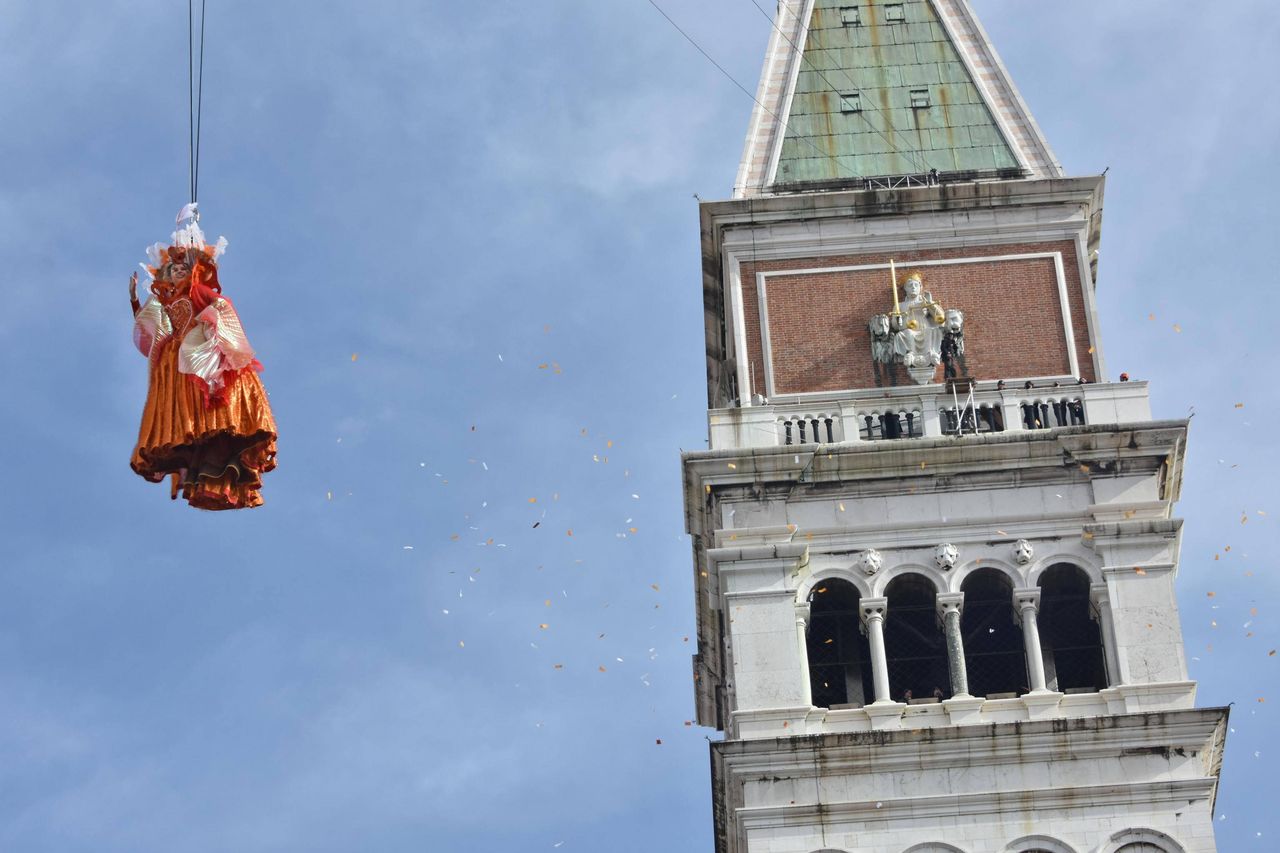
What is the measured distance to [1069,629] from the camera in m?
57.7

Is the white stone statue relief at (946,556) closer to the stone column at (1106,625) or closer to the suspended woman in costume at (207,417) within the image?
the stone column at (1106,625)

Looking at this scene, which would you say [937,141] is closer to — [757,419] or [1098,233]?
[1098,233]

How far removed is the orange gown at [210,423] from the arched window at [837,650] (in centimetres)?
1803

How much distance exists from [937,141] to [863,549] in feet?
36.8

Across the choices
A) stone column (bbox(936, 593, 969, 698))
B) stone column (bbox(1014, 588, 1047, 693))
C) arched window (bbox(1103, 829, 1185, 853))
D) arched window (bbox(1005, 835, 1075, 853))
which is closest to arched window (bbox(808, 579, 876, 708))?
stone column (bbox(936, 593, 969, 698))

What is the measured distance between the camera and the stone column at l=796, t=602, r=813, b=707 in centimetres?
5569

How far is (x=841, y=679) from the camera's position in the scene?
5725 cm

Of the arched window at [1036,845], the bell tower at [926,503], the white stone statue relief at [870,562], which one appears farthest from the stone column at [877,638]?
the arched window at [1036,845]

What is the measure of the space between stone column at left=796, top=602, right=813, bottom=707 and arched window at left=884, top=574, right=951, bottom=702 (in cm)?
157

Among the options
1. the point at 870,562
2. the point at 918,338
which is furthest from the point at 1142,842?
the point at 918,338

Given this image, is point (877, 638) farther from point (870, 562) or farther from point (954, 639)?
point (870, 562)

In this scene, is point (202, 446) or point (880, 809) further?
point (880, 809)

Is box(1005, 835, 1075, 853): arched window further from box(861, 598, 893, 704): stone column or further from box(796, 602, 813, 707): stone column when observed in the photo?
box(796, 602, 813, 707): stone column

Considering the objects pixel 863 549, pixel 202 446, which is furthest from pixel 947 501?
pixel 202 446
